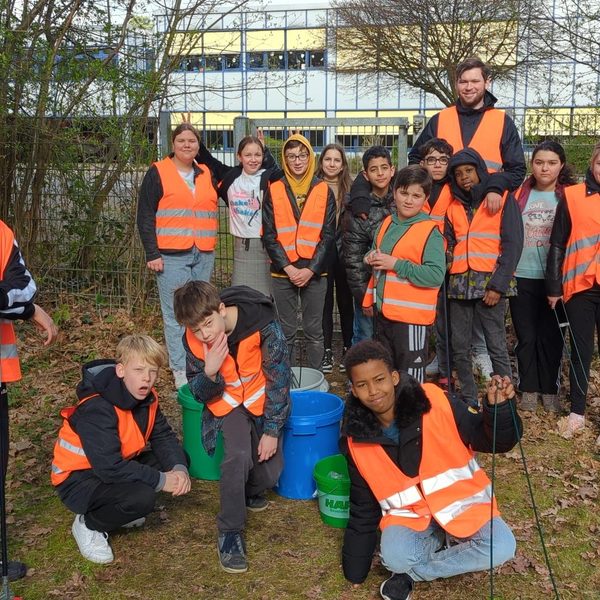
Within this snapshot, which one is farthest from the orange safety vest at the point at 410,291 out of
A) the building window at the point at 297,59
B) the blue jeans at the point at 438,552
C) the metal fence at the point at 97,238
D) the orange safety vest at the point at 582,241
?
the building window at the point at 297,59

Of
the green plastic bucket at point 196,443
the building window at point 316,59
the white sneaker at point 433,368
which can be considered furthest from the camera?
the building window at point 316,59

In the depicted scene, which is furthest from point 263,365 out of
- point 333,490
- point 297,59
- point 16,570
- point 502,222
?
point 297,59

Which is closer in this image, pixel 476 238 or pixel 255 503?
pixel 255 503

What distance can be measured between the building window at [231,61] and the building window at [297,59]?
12672mm

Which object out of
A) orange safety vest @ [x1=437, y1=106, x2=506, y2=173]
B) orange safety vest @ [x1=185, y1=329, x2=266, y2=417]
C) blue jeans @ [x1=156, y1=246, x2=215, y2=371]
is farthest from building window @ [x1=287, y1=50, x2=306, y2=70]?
orange safety vest @ [x1=185, y1=329, x2=266, y2=417]

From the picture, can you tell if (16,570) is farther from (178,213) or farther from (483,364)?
(483,364)

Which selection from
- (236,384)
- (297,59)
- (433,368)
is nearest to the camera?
(236,384)

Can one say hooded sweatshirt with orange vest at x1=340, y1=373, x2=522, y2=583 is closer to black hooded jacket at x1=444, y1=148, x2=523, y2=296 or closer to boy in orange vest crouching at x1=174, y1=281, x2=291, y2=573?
boy in orange vest crouching at x1=174, y1=281, x2=291, y2=573

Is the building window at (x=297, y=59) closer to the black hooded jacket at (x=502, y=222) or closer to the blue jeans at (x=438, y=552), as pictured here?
the black hooded jacket at (x=502, y=222)

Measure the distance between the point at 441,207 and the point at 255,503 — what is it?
95.0 inches

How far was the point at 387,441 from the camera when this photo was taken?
3.06 m

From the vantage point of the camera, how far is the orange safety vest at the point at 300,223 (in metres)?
5.26

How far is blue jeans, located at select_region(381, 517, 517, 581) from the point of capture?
118 inches

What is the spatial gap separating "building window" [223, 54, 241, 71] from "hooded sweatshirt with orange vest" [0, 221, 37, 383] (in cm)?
686
